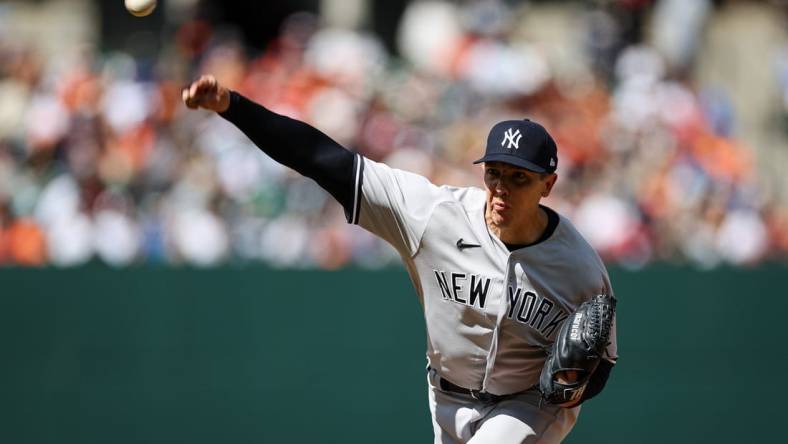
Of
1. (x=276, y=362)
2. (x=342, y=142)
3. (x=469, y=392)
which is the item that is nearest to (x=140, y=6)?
(x=469, y=392)

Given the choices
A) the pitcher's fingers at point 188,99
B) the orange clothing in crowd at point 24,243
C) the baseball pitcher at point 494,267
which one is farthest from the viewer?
the orange clothing in crowd at point 24,243

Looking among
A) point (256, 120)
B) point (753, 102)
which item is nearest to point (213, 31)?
point (753, 102)

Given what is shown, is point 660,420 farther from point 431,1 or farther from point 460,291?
point 431,1

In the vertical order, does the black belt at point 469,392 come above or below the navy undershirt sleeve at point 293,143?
below

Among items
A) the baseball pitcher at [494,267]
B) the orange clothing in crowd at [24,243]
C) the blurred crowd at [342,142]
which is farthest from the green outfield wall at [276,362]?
the baseball pitcher at [494,267]

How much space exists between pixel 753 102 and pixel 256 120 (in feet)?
26.7

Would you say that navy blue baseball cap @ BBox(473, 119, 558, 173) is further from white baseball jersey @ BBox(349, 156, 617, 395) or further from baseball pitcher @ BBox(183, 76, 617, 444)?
white baseball jersey @ BBox(349, 156, 617, 395)

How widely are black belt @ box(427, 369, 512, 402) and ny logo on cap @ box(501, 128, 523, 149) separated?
3.56 ft

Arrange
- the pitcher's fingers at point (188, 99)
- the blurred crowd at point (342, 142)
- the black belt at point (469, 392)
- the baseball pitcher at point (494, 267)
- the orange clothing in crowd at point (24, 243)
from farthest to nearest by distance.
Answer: the blurred crowd at point (342, 142), the orange clothing in crowd at point (24, 243), the black belt at point (469, 392), the baseball pitcher at point (494, 267), the pitcher's fingers at point (188, 99)

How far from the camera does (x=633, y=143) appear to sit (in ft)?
33.6

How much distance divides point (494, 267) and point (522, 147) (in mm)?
529

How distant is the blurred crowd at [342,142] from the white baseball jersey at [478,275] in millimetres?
3355

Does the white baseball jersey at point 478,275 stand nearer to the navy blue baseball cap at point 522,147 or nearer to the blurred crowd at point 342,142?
the navy blue baseball cap at point 522,147

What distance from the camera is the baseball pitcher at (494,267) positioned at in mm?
4730
